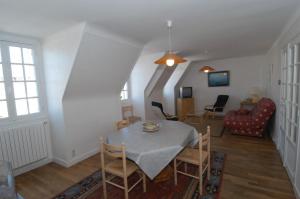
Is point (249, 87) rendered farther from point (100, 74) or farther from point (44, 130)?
point (44, 130)

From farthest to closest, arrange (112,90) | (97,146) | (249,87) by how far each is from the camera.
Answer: (249,87) → (112,90) → (97,146)

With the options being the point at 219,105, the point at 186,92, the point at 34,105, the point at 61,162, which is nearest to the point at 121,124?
the point at 61,162

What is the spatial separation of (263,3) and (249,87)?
193 inches

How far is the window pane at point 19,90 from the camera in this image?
2633 millimetres

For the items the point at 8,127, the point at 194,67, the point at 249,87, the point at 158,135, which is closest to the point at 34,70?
the point at 8,127

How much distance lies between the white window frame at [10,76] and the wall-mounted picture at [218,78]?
18.7 ft

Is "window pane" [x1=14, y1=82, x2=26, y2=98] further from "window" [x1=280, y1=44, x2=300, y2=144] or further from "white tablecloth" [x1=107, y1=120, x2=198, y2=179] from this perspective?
"window" [x1=280, y1=44, x2=300, y2=144]

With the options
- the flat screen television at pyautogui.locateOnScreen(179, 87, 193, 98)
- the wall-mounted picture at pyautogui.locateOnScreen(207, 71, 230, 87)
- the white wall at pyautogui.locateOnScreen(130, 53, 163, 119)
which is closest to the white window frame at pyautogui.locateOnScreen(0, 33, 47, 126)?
the white wall at pyautogui.locateOnScreen(130, 53, 163, 119)

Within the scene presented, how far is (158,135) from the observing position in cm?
228

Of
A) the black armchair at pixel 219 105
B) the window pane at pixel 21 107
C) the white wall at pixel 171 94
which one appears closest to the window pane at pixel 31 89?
the window pane at pixel 21 107

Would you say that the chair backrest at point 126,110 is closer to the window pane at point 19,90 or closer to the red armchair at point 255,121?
the window pane at point 19,90

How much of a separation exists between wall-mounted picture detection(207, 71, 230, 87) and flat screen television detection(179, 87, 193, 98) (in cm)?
81

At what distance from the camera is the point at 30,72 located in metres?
2.83

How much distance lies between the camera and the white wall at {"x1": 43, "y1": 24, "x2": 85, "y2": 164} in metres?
2.46
